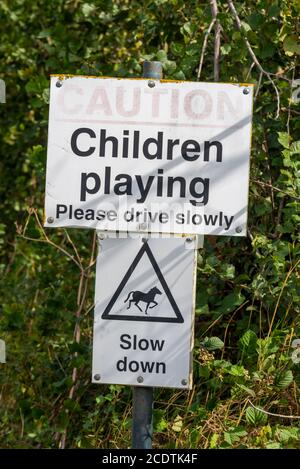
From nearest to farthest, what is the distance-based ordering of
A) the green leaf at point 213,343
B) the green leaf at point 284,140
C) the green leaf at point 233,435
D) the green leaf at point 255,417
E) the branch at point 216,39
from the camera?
the green leaf at point 233,435, the green leaf at point 255,417, the green leaf at point 213,343, the green leaf at point 284,140, the branch at point 216,39

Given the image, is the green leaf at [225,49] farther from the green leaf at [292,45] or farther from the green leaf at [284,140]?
the green leaf at [284,140]

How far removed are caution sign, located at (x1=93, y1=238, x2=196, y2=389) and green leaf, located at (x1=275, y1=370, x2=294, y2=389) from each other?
947mm

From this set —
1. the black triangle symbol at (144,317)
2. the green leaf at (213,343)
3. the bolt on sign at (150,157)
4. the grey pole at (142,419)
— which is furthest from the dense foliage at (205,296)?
the bolt on sign at (150,157)

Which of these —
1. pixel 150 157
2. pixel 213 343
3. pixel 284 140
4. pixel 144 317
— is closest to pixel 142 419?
pixel 144 317

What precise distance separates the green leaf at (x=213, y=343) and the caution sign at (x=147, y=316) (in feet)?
3.06

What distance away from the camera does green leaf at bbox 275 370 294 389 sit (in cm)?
358

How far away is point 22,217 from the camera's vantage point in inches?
293

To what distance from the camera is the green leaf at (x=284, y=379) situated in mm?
3582

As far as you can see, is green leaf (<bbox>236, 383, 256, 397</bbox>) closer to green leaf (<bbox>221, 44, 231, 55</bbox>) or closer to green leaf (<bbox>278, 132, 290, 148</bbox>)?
green leaf (<bbox>278, 132, 290, 148</bbox>)

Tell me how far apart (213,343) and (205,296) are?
524mm

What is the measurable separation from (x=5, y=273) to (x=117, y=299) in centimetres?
401
